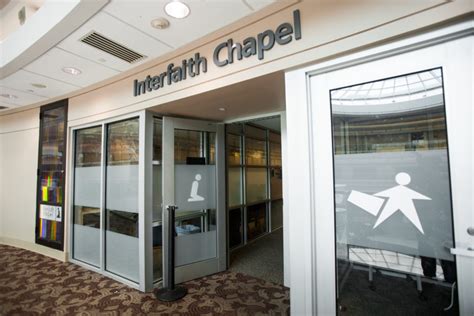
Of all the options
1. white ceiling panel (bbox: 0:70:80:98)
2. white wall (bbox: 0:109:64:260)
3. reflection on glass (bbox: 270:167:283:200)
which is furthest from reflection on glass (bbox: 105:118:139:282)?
reflection on glass (bbox: 270:167:283:200)

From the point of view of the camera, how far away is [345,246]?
1812 mm

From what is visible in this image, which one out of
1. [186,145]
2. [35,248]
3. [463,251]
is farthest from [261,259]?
[35,248]

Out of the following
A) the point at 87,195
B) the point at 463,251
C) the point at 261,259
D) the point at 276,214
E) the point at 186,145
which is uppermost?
the point at 186,145

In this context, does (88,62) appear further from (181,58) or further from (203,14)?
(203,14)

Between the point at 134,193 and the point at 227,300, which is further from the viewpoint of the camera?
the point at 134,193

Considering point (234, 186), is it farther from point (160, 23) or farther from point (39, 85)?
point (39, 85)

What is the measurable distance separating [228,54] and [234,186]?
3.01 meters

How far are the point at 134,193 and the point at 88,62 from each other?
1838 mm

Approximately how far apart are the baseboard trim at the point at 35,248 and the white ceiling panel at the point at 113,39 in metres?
3.57

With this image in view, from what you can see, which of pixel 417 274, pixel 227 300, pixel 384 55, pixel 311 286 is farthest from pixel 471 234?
pixel 227 300

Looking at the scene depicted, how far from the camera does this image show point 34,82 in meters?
3.54

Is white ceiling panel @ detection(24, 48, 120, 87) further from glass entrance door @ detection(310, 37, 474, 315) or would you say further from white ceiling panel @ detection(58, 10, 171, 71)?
glass entrance door @ detection(310, 37, 474, 315)

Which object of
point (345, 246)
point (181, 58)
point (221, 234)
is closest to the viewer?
point (345, 246)

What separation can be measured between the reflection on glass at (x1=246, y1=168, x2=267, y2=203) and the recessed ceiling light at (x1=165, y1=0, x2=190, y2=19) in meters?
3.59
